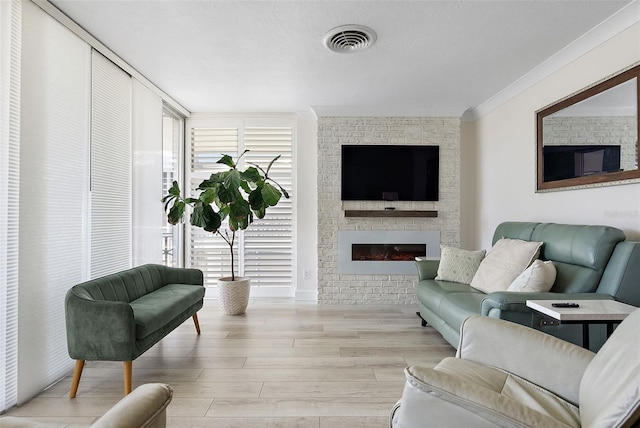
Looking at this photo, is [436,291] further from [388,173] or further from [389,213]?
[388,173]

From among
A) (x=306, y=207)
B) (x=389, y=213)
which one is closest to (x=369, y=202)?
(x=389, y=213)

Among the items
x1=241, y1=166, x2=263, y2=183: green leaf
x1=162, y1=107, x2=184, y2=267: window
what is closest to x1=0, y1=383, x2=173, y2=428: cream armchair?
x1=241, y1=166, x2=263, y2=183: green leaf

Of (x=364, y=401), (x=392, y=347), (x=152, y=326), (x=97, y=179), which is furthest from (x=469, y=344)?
(x=97, y=179)

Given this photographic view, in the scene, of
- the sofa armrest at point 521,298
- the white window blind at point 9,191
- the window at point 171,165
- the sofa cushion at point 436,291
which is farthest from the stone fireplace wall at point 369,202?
the white window blind at point 9,191

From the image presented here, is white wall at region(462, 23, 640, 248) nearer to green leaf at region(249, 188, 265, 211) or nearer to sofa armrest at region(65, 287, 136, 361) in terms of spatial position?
green leaf at region(249, 188, 265, 211)

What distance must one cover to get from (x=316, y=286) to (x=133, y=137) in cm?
279

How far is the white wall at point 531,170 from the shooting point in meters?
2.37

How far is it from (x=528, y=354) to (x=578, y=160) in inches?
78.6

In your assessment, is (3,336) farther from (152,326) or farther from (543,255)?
(543,255)

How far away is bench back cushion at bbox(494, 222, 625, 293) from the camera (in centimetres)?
223

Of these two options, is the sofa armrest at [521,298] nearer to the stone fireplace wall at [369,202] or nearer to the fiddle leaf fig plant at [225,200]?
the stone fireplace wall at [369,202]

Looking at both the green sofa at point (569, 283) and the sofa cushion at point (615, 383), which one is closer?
the sofa cushion at point (615, 383)

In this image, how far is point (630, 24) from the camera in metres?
2.30

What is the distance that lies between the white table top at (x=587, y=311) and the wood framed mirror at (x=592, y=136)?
971 mm
